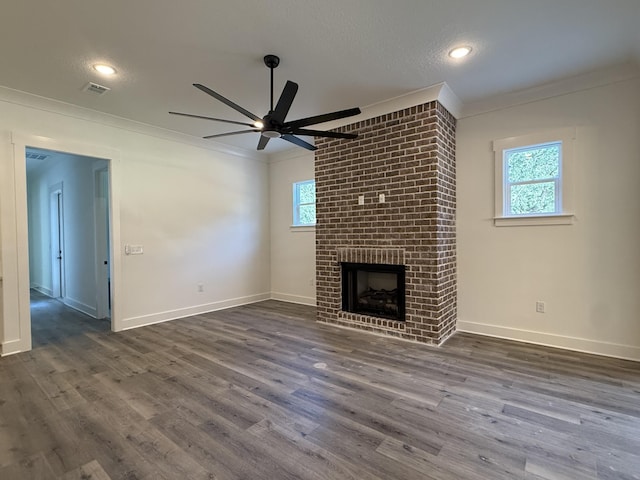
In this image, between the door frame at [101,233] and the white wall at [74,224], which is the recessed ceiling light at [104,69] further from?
the door frame at [101,233]

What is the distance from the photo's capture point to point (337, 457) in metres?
1.78

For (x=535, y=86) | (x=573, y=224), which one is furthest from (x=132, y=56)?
(x=573, y=224)

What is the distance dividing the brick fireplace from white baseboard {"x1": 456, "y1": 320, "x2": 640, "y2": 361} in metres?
0.29

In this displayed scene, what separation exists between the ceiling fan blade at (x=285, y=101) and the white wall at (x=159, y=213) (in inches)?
112

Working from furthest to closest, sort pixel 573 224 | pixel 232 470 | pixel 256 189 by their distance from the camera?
pixel 256 189 < pixel 573 224 < pixel 232 470

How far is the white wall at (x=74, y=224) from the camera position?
200 inches

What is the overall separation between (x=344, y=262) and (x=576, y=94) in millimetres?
3144

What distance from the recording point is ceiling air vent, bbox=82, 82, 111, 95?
327cm

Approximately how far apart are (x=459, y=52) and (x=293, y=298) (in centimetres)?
454

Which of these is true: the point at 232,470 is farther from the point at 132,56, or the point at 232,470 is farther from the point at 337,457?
the point at 132,56

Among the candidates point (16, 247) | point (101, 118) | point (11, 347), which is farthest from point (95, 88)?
point (11, 347)

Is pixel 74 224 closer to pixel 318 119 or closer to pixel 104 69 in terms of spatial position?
pixel 104 69

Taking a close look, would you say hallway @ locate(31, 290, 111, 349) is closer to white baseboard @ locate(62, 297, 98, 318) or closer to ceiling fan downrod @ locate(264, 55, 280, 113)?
white baseboard @ locate(62, 297, 98, 318)

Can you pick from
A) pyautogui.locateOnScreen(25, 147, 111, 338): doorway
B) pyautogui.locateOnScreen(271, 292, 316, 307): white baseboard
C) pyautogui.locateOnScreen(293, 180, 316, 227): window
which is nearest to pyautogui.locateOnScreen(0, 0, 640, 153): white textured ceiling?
pyautogui.locateOnScreen(25, 147, 111, 338): doorway
